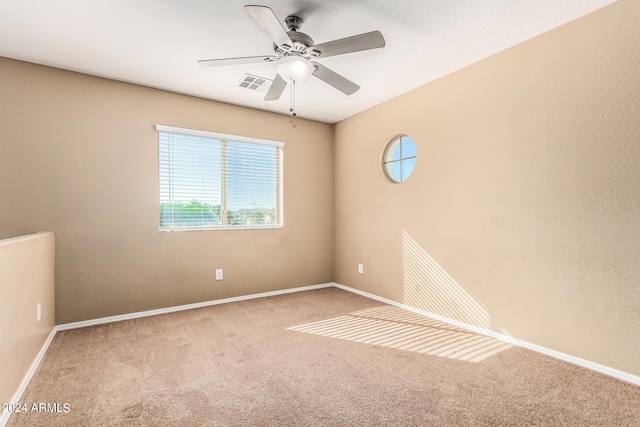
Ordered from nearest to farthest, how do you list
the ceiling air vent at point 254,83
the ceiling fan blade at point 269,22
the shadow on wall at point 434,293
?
the ceiling fan blade at point 269,22, the shadow on wall at point 434,293, the ceiling air vent at point 254,83

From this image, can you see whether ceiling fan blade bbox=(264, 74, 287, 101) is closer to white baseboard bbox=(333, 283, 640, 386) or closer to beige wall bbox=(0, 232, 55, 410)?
beige wall bbox=(0, 232, 55, 410)

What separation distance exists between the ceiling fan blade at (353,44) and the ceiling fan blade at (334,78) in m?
0.21

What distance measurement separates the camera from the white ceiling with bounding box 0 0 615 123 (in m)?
2.05

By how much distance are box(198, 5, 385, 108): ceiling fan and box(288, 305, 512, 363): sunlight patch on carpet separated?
212cm

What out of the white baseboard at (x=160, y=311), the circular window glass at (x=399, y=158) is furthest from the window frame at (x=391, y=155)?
the white baseboard at (x=160, y=311)

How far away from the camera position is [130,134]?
319 cm

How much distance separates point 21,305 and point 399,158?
3.54m

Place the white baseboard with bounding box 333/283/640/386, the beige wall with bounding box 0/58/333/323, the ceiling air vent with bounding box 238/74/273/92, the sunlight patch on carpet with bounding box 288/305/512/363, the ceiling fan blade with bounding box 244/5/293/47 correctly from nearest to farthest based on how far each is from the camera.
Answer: the ceiling fan blade with bounding box 244/5/293/47 → the white baseboard with bounding box 333/283/640/386 → the sunlight patch on carpet with bounding box 288/305/512/363 → the beige wall with bounding box 0/58/333/323 → the ceiling air vent with bounding box 238/74/273/92

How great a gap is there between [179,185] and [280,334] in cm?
199

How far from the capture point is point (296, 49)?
2.08 meters

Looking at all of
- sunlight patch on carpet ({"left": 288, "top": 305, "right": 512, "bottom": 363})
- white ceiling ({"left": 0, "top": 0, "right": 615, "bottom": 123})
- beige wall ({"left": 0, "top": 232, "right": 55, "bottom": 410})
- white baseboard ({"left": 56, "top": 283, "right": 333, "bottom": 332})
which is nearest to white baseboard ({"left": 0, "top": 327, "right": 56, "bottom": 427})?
beige wall ({"left": 0, "top": 232, "right": 55, "bottom": 410})

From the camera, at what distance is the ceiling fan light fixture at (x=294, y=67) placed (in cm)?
212

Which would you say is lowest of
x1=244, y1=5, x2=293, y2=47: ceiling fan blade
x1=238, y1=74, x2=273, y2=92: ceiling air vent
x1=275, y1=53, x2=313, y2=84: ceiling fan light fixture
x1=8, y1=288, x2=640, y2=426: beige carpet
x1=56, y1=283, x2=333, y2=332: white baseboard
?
x1=8, y1=288, x2=640, y2=426: beige carpet

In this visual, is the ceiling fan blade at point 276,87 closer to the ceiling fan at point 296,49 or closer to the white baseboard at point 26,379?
the ceiling fan at point 296,49
